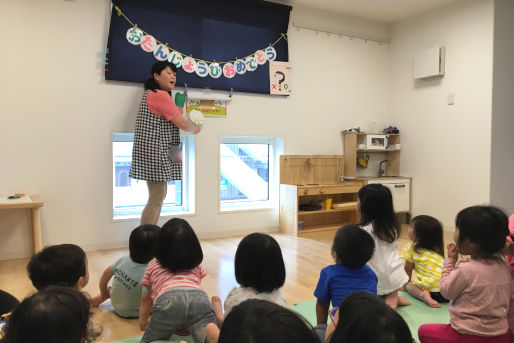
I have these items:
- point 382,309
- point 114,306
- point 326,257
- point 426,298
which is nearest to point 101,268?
point 114,306

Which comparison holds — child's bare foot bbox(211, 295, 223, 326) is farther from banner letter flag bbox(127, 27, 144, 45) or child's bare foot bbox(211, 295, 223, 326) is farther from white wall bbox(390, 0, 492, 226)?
white wall bbox(390, 0, 492, 226)

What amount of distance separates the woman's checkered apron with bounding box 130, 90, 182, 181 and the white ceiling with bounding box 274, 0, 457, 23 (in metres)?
2.17

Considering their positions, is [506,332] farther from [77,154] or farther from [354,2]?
[354,2]

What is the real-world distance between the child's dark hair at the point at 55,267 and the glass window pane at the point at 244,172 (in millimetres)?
3025

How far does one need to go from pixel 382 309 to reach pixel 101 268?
2.79m

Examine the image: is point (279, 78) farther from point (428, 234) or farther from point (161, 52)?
point (428, 234)

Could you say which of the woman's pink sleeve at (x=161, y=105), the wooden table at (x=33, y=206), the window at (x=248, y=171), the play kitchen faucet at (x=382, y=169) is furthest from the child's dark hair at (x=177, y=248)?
the play kitchen faucet at (x=382, y=169)

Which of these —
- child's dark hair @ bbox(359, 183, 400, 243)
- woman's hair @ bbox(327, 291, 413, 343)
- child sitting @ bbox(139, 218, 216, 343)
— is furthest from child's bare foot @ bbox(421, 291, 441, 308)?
woman's hair @ bbox(327, 291, 413, 343)

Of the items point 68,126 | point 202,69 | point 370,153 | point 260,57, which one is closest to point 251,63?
point 260,57

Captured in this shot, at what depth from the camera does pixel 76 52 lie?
352 centimetres

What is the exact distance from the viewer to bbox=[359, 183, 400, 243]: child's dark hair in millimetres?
2055

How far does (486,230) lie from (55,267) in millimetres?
1543

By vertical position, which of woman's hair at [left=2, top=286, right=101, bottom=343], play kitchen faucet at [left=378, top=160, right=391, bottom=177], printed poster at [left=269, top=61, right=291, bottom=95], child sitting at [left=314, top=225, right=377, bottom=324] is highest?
printed poster at [left=269, top=61, right=291, bottom=95]

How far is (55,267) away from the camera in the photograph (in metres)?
1.42
